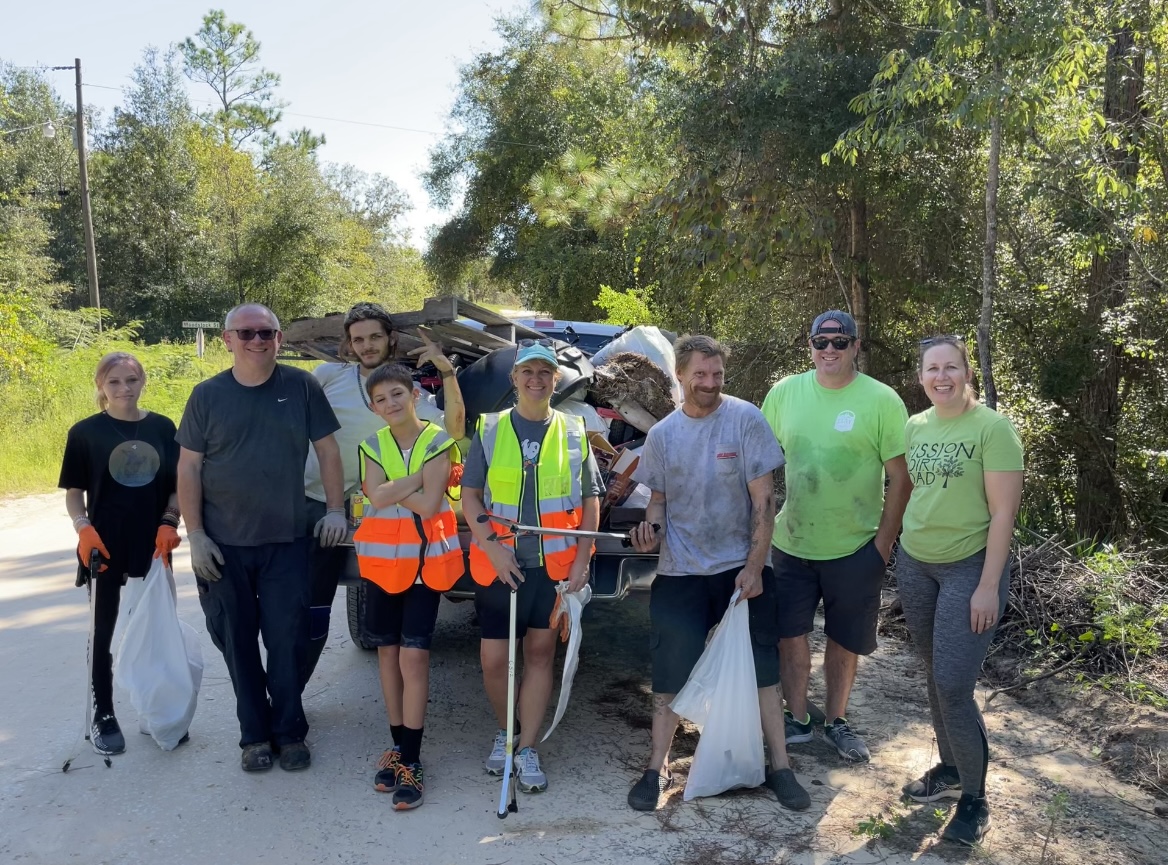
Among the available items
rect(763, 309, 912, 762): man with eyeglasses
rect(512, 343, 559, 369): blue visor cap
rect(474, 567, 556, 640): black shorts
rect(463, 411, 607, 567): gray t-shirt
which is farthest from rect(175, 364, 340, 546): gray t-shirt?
rect(763, 309, 912, 762): man with eyeglasses

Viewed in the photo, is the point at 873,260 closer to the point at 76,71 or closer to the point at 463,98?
the point at 463,98

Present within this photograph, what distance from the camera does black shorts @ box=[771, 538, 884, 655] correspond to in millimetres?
4043

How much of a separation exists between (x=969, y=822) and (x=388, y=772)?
2148 millimetres

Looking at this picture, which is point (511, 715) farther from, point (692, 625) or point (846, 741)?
point (846, 741)

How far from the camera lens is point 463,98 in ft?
82.6

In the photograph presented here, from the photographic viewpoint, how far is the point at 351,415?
447 cm

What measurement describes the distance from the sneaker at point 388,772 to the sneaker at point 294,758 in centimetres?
33

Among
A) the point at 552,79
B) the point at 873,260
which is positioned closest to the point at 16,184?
the point at 552,79

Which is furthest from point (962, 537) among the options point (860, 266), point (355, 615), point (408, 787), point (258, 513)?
point (860, 266)

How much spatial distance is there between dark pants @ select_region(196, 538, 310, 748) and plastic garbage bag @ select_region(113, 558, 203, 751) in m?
0.23

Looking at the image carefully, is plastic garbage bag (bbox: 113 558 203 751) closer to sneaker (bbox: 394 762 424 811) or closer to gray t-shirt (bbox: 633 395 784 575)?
sneaker (bbox: 394 762 424 811)

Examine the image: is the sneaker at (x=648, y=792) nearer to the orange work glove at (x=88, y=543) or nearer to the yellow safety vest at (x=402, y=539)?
the yellow safety vest at (x=402, y=539)

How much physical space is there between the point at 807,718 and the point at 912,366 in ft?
19.9

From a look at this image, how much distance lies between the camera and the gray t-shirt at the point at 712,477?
3795 millimetres
